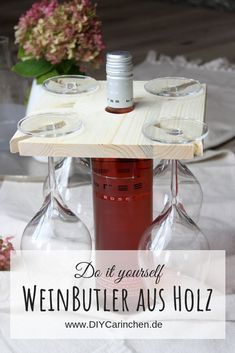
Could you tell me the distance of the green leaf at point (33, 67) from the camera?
1079 millimetres

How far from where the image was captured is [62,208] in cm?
75

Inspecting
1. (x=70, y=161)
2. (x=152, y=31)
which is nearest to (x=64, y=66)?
(x=70, y=161)

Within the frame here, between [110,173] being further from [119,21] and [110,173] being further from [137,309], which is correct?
[119,21]

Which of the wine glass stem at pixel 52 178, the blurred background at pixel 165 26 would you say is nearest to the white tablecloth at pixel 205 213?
the wine glass stem at pixel 52 178

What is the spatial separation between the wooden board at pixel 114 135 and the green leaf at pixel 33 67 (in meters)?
0.33

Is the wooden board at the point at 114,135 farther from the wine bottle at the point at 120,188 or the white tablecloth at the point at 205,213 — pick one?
the white tablecloth at the point at 205,213

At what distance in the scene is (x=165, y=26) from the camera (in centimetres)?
229

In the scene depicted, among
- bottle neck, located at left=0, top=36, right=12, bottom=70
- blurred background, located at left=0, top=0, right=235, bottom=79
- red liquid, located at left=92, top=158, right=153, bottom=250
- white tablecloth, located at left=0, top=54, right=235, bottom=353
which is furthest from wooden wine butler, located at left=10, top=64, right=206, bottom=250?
blurred background, located at left=0, top=0, right=235, bottom=79

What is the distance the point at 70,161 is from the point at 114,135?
0.24 metres

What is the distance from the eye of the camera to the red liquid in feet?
2.28

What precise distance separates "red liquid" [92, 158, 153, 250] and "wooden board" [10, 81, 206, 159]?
3 cm

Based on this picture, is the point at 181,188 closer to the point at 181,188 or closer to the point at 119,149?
the point at 181,188

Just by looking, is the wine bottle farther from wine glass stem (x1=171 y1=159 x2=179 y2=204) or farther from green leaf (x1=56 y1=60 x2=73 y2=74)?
green leaf (x1=56 y1=60 x2=73 y2=74)

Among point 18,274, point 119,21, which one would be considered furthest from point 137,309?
point 119,21
